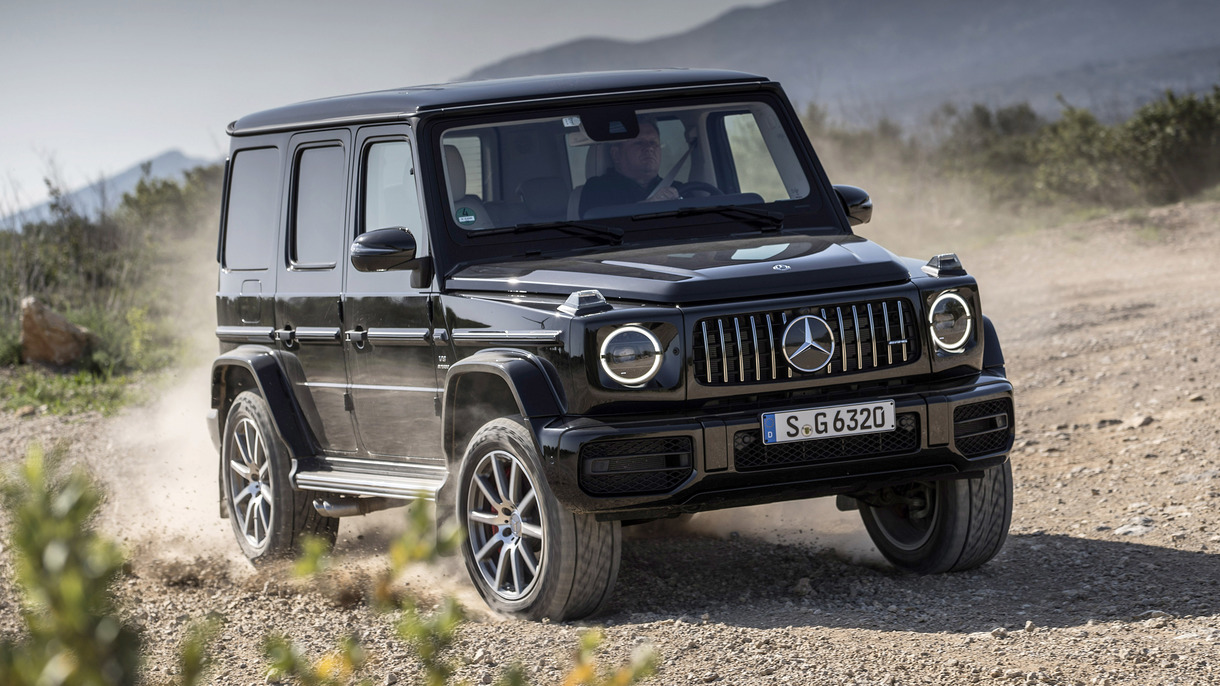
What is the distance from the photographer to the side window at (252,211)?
21.6ft

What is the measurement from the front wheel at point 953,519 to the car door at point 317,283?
233 cm

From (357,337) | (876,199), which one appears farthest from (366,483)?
(876,199)

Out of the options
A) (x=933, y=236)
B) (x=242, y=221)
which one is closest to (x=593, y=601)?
(x=242, y=221)

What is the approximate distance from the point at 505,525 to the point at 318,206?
199 cm

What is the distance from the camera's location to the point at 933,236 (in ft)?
79.0

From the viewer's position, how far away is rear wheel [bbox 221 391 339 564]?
6328mm

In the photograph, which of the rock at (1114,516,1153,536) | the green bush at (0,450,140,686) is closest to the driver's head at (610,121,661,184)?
the rock at (1114,516,1153,536)

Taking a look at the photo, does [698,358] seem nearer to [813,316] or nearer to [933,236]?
[813,316]

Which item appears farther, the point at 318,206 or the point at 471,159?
the point at 318,206

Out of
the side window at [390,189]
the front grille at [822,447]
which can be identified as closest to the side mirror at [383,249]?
the side window at [390,189]

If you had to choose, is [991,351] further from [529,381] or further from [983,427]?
[529,381]

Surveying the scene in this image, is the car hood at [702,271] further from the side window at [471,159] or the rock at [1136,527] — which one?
the rock at [1136,527]

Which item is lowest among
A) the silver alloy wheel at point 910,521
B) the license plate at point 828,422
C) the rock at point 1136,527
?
the rock at point 1136,527

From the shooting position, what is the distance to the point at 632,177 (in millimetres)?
5684
